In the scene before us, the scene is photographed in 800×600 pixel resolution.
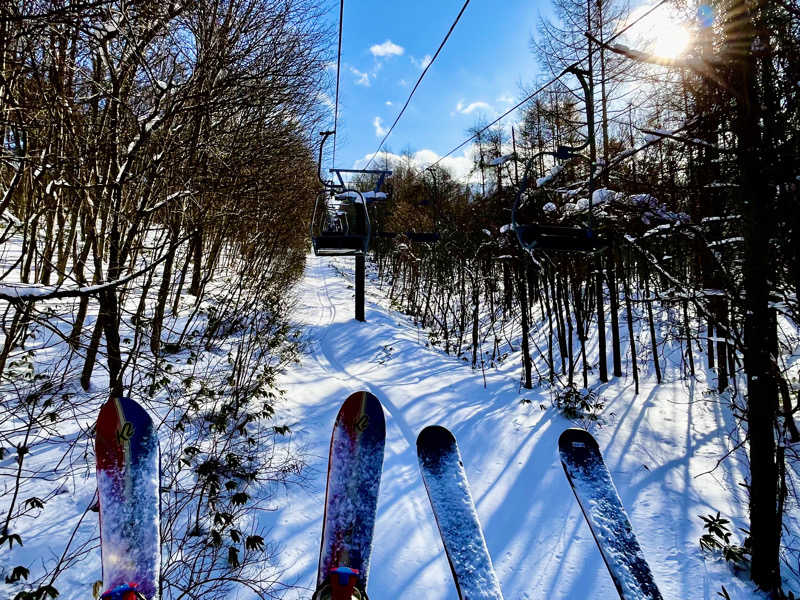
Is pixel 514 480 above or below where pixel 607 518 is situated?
below

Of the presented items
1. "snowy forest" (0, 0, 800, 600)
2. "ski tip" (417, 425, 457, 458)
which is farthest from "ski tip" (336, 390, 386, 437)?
"snowy forest" (0, 0, 800, 600)

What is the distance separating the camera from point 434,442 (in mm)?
2953

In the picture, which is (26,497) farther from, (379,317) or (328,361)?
(379,317)

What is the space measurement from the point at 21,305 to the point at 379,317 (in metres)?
11.1

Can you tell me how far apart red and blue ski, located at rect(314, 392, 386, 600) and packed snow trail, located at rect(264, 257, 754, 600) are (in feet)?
2.35

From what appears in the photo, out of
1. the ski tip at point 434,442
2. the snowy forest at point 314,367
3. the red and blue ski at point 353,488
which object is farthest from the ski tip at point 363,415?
the snowy forest at point 314,367

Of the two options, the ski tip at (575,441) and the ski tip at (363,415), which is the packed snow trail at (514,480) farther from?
the ski tip at (363,415)

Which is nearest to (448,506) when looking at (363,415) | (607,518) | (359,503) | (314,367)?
(359,503)

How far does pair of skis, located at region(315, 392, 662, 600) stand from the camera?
2.28m

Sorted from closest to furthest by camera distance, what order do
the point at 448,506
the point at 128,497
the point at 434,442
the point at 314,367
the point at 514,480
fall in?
the point at 128,497 < the point at 448,506 < the point at 434,442 < the point at 514,480 < the point at 314,367

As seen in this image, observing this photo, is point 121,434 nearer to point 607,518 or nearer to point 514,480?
point 607,518

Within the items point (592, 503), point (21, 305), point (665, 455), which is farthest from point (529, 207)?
point (21, 305)

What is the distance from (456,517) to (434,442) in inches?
20.5

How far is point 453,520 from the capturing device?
8.35 feet
